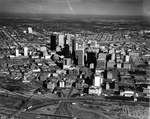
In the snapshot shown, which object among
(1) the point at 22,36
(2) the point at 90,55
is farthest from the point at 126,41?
(1) the point at 22,36

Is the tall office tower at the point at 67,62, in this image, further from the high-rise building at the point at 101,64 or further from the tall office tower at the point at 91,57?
the high-rise building at the point at 101,64

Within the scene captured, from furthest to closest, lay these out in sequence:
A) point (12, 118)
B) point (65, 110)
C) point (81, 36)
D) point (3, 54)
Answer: point (81, 36) → point (3, 54) → point (65, 110) → point (12, 118)

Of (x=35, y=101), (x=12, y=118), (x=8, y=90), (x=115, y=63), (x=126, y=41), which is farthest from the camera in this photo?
(x=126, y=41)

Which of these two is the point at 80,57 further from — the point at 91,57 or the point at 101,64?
the point at 101,64

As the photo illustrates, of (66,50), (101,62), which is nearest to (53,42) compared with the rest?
(66,50)

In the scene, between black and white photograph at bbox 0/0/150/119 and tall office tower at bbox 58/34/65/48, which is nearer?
black and white photograph at bbox 0/0/150/119

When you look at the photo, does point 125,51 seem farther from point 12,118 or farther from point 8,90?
point 12,118

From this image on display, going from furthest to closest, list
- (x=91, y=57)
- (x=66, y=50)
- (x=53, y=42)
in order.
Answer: (x=53, y=42), (x=66, y=50), (x=91, y=57)

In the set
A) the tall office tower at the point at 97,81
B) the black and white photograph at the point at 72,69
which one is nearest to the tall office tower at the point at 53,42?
the black and white photograph at the point at 72,69

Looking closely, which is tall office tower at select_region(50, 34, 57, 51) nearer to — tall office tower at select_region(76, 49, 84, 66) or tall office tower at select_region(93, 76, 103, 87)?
tall office tower at select_region(76, 49, 84, 66)

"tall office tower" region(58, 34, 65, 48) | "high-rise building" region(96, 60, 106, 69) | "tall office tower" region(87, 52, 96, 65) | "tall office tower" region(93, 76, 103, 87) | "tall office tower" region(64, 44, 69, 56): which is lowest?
"tall office tower" region(93, 76, 103, 87)

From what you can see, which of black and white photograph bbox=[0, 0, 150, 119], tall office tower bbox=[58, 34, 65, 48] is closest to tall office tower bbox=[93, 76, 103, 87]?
black and white photograph bbox=[0, 0, 150, 119]
